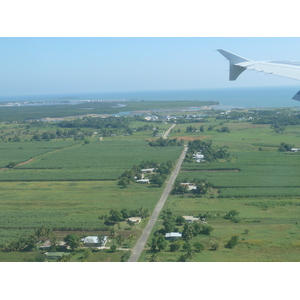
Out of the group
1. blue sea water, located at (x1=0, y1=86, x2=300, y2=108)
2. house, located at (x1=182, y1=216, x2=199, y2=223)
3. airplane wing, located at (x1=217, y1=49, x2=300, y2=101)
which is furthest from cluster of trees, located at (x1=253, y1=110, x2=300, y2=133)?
airplane wing, located at (x1=217, y1=49, x2=300, y2=101)

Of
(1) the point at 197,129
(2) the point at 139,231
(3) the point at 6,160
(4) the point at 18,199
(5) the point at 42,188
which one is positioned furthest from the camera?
(1) the point at 197,129

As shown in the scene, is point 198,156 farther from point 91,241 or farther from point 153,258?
point 153,258

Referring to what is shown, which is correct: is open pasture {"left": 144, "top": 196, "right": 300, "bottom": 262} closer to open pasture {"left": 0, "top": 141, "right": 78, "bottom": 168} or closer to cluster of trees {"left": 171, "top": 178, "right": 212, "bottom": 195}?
cluster of trees {"left": 171, "top": 178, "right": 212, "bottom": 195}

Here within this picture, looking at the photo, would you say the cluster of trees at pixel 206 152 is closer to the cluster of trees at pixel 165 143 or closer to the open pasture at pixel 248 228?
the cluster of trees at pixel 165 143

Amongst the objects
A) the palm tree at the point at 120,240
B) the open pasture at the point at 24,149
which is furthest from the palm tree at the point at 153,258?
the open pasture at the point at 24,149

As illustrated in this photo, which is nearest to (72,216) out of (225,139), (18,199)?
(18,199)

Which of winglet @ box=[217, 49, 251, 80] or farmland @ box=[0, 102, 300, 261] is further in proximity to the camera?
farmland @ box=[0, 102, 300, 261]

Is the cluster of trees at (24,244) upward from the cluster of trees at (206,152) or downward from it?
downward

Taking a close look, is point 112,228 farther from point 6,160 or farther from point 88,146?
point 88,146
